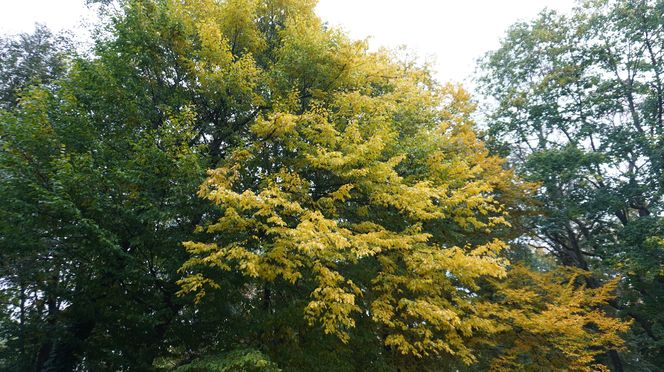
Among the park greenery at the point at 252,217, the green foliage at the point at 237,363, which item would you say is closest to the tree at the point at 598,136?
the park greenery at the point at 252,217

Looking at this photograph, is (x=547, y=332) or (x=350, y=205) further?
(x=350, y=205)

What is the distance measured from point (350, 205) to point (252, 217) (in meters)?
2.63

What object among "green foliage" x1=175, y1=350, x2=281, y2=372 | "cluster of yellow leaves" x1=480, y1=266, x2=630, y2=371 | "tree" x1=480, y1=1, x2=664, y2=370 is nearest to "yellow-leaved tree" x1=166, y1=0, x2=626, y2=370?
"cluster of yellow leaves" x1=480, y1=266, x2=630, y2=371

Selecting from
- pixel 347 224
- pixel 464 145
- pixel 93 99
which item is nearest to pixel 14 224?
pixel 93 99

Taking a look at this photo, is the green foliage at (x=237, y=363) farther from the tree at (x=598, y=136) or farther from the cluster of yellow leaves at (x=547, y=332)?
the tree at (x=598, y=136)

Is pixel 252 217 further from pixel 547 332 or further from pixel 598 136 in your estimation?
pixel 598 136

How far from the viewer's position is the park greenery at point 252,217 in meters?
6.32

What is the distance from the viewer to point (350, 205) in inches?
328

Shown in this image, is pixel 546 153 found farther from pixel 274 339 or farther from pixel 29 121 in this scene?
pixel 29 121

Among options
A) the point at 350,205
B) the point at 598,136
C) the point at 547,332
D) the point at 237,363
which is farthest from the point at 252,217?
the point at 598,136

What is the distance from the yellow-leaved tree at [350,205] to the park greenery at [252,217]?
0.06 meters

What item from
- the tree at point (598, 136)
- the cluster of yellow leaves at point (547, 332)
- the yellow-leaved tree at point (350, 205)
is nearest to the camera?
the yellow-leaved tree at point (350, 205)

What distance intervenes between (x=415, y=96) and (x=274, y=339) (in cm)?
686

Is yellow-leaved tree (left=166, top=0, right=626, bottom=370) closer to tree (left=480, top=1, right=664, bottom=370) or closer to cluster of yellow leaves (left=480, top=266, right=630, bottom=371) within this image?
cluster of yellow leaves (left=480, top=266, right=630, bottom=371)
